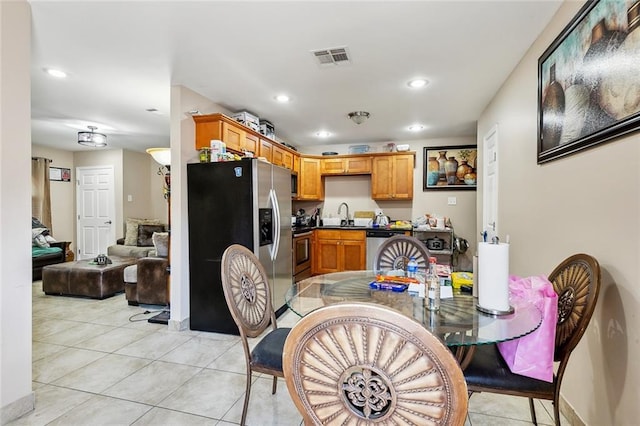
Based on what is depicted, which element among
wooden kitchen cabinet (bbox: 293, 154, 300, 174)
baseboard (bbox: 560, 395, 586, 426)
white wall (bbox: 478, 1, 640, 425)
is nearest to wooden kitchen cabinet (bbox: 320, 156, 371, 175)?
wooden kitchen cabinet (bbox: 293, 154, 300, 174)

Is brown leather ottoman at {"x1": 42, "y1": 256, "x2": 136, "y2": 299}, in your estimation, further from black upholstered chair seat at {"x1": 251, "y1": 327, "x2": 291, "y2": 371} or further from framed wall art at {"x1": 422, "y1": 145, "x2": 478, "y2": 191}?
framed wall art at {"x1": 422, "y1": 145, "x2": 478, "y2": 191}

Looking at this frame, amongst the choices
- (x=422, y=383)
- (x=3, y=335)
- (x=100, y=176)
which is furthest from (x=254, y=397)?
(x=100, y=176)

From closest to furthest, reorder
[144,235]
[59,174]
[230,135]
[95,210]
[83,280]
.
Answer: [230,135]
[83,280]
[144,235]
[59,174]
[95,210]

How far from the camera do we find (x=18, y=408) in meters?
1.81

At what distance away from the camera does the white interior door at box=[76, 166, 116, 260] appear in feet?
21.7

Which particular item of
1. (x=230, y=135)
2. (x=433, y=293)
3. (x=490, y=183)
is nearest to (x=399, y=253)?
(x=433, y=293)

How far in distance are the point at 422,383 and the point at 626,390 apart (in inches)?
49.1

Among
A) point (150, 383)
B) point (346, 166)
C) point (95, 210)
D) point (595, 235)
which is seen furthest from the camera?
point (95, 210)

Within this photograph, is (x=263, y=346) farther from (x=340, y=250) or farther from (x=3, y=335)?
(x=340, y=250)

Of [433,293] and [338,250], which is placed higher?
[433,293]

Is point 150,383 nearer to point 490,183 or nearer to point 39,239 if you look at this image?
point 490,183

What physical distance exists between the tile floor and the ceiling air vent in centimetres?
250

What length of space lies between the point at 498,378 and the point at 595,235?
87 cm

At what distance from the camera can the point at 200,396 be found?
2.05 meters
